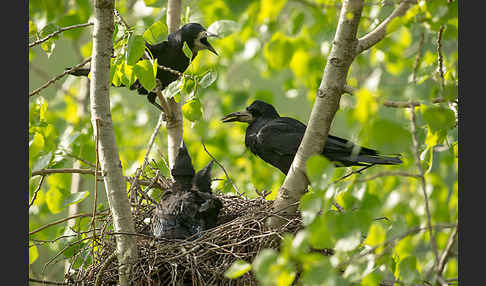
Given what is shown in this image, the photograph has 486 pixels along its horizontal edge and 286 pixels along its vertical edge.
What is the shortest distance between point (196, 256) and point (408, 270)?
1363 millimetres

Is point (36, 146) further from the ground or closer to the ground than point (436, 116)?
closer to the ground

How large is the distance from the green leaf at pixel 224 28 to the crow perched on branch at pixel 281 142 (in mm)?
1357

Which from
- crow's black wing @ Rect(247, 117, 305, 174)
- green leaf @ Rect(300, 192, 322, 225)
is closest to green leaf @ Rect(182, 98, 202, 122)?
crow's black wing @ Rect(247, 117, 305, 174)

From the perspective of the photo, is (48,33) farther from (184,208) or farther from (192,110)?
(184,208)

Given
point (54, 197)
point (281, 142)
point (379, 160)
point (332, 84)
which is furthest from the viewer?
point (281, 142)

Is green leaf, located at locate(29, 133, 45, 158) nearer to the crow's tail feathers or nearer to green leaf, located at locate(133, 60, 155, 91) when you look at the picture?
green leaf, located at locate(133, 60, 155, 91)

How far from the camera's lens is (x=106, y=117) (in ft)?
9.60

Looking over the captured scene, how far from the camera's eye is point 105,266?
3146 millimetres

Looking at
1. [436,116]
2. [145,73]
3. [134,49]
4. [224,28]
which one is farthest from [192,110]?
[436,116]

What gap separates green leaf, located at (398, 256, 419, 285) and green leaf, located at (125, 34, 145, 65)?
1.64m

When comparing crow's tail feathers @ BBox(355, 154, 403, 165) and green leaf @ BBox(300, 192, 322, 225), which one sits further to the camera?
crow's tail feathers @ BBox(355, 154, 403, 165)

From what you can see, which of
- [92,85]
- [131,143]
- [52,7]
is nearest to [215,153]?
[131,143]

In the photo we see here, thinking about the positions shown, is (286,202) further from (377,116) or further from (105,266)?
(377,116)

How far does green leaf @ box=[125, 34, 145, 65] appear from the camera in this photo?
2.96 metres
